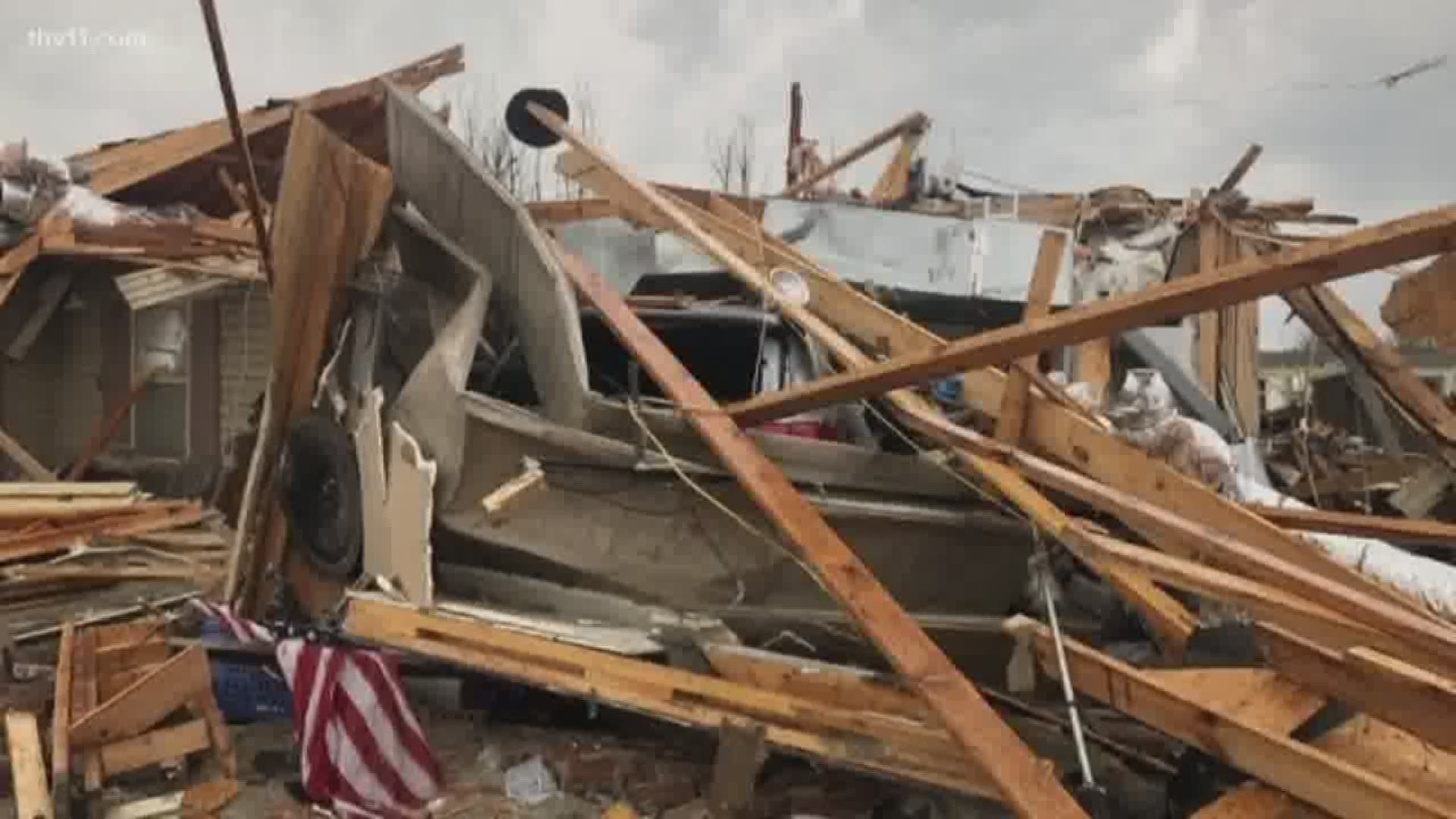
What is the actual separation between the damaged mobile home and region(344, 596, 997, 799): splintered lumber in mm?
14

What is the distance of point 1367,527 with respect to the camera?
473 cm

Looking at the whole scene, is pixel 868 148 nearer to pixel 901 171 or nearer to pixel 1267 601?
pixel 901 171

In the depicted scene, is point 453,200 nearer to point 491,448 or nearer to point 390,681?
point 491,448

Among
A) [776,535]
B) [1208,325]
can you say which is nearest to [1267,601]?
[776,535]

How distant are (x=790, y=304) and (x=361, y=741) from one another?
2.55 meters

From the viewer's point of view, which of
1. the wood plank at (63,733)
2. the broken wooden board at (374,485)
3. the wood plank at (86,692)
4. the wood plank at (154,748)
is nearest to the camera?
the wood plank at (63,733)

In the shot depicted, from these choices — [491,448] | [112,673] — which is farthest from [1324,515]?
[112,673]

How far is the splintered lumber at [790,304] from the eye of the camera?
13.0 feet

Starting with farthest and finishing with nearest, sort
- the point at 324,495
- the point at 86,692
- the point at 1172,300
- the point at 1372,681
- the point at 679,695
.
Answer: the point at 324,495 < the point at 86,692 < the point at 679,695 < the point at 1172,300 < the point at 1372,681

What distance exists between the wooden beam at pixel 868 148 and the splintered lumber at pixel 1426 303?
31.7 feet

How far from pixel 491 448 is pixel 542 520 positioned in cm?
36

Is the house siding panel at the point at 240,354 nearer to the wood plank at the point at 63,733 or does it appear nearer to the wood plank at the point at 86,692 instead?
the wood plank at the point at 86,692

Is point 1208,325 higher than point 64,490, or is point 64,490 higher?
point 1208,325

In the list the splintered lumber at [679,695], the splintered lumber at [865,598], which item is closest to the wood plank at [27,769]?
the splintered lumber at [679,695]
